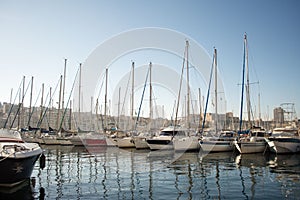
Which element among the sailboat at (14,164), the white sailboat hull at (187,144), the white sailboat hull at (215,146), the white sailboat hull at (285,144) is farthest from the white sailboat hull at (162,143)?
the sailboat at (14,164)

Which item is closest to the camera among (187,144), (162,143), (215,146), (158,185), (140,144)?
(158,185)

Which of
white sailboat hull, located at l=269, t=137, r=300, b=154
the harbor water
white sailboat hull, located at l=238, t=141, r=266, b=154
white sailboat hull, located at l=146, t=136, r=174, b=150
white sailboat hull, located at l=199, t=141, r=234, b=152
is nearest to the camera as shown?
the harbor water

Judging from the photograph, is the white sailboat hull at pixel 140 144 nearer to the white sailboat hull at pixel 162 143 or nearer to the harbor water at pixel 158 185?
the white sailboat hull at pixel 162 143

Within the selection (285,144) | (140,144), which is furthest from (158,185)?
(285,144)

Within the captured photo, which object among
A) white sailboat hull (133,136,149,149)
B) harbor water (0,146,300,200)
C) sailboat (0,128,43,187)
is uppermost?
sailboat (0,128,43,187)

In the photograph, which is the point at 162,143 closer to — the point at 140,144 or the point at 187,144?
the point at 187,144

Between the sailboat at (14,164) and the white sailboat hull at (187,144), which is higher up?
the sailboat at (14,164)

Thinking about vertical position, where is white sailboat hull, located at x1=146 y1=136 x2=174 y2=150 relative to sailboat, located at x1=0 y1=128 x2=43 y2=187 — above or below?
below

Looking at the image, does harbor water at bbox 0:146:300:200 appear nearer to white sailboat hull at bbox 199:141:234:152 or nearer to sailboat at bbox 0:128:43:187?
sailboat at bbox 0:128:43:187

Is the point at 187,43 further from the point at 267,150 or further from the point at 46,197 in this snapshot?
the point at 46,197

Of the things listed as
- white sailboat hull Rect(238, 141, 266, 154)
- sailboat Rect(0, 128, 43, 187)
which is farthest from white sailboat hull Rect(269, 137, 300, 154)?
sailboat Rect(0, 128, 43, 187)

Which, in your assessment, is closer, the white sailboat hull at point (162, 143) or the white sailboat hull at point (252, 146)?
the white sailboat hull at point (252, 146)

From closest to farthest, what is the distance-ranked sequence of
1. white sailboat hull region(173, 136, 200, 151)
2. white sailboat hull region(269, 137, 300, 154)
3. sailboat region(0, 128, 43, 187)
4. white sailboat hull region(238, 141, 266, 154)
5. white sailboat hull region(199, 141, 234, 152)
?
sailboat region(0, 128, 43, 187) → white sailboat hull region(238, 141, 266, 154) → white sailboat hull region(269, 137, 300, 154) → white sailboat hull region(199, 141, 234, 152) → white sailboat hull region(173, 136, 200, 151)

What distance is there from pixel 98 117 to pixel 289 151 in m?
43.4
